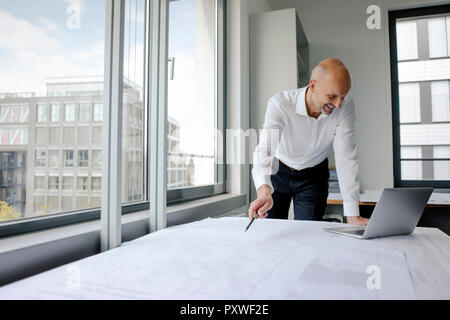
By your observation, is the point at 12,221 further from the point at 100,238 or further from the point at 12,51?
the point at 12,51

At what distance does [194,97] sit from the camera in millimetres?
2203

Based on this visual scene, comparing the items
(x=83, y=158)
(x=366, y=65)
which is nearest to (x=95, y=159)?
(x=83, y=158)

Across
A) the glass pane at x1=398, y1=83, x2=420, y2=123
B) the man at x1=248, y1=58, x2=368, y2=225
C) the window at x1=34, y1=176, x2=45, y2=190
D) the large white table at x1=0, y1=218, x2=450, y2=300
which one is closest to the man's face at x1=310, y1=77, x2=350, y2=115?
A: the man at x1=248, y1=58, x2=368, y2=225

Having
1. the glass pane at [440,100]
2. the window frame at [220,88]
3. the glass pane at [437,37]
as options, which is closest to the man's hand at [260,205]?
the window frame at [220,88]

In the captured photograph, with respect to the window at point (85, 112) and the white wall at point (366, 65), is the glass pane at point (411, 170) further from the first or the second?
the window at point (85, 112)

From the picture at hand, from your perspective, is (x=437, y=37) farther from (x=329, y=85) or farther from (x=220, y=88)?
(x=329, y=85)

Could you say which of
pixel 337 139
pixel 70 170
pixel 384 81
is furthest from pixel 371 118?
pixel 70 170

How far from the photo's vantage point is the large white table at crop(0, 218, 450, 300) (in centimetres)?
58

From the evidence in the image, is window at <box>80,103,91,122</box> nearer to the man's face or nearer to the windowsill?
the windowsill

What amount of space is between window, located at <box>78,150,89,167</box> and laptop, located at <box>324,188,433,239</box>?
932mm

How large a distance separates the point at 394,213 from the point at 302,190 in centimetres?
81

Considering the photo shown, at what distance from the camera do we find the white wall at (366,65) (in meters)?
3.31

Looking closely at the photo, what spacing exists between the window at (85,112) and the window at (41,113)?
17cm
